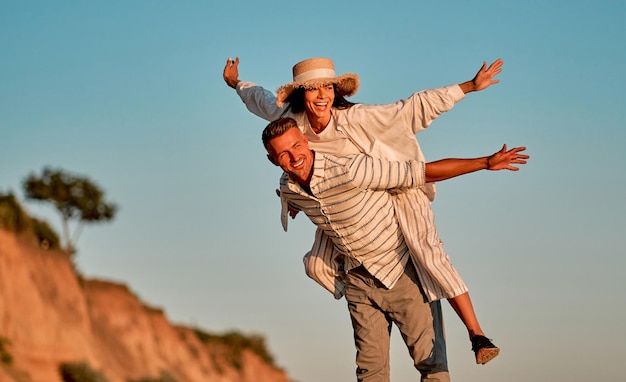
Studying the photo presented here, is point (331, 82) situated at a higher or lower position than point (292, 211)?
higher

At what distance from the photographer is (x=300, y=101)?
7.18 m

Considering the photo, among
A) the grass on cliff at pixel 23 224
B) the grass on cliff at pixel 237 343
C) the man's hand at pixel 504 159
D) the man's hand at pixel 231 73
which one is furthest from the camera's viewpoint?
the grass on cliff at pixel 237 343

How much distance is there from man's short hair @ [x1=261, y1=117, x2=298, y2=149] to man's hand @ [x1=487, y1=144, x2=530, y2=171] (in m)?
1.23

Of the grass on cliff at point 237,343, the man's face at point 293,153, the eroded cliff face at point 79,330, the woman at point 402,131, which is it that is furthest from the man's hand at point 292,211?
the grass on cliff at point 237,343

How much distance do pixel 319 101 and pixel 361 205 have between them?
74 cm

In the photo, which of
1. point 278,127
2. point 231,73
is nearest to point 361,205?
point 278,127

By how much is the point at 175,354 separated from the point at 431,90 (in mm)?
28407

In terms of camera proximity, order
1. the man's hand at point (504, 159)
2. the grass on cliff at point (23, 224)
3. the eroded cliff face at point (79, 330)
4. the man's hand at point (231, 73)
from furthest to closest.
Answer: the grass on cliff at point (23, 224) → the eroded cliff face at point (79, 330) → the man's hand at point (231, 73) → the man's hand at point (504, 159)

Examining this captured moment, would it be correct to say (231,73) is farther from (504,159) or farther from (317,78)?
(504,159)

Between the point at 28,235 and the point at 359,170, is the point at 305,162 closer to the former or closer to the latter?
the point at 359,170

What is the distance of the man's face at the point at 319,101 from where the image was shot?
22.9ft

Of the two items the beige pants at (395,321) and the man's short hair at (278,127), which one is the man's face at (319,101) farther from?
the beige pants at (395,321)

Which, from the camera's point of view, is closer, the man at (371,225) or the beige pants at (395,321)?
the man at (371,225)

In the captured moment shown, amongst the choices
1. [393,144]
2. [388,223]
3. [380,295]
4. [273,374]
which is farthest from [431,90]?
[273,374]
